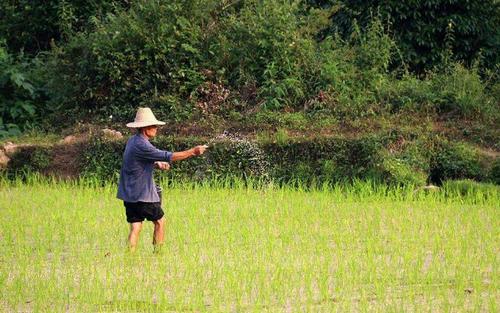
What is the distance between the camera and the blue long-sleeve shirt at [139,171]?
846 centimetres

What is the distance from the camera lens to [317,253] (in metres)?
8.48

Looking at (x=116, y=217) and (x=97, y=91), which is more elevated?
(x=97, y=91)

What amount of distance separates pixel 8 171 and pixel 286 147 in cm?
356

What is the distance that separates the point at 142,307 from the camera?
6598mm

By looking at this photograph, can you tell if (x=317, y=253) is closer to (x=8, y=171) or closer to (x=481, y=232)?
(x=481, y=232)

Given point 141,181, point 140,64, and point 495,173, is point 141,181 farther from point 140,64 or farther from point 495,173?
point 140,64

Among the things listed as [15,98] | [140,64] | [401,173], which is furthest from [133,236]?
[15,98]

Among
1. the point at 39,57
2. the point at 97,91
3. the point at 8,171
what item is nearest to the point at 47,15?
the point at 39,57

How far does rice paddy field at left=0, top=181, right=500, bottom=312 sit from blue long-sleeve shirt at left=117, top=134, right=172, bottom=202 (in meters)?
0.47

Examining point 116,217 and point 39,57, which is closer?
point 116,217

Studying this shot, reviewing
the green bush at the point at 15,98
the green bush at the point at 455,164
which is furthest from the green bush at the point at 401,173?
the green bush at the point at 15,98

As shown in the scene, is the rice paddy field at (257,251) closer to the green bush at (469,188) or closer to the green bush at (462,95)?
the green bush at (469,188)

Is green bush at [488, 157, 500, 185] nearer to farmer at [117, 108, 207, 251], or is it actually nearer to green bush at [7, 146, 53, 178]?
farmer at [117, 108, 207, 251]

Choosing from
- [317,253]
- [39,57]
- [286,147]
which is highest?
[39,57]
